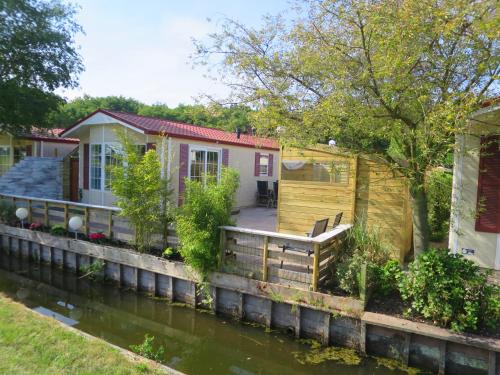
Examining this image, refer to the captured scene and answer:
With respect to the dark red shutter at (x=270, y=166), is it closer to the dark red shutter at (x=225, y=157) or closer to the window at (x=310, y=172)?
the dark red shutter at (x=225, y=157)

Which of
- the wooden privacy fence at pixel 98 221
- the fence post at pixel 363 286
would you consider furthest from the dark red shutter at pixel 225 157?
the fence post at pixel 363 286

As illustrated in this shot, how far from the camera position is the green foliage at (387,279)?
4930 mm

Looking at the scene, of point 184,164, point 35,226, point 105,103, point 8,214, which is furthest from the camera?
point 105,103

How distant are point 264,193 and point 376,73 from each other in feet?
34.0

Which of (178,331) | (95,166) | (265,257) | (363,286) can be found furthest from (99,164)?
(363,286)

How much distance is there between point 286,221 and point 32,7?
1188 centimetres

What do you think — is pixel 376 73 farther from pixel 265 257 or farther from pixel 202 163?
pixel 202 163

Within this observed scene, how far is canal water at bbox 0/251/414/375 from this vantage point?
4.55m

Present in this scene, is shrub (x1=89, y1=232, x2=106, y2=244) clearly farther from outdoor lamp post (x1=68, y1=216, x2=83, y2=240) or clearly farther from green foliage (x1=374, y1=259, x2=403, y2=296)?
green foliage (x1=374, y1=259, x2=403, y2=296)

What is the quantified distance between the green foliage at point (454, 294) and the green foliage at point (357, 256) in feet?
2.30

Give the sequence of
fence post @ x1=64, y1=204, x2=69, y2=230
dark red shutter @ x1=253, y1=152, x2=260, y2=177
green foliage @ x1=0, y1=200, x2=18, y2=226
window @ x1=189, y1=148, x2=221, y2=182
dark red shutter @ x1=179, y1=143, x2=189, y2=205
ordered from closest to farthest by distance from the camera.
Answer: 1. fence post @ x1=64, y1=204, x2=69, y2=230
2. green foliage @ x1=0, y1=200, x2=18, y2=226
3. dark red shutter @ x1=179, y1=143, x2=189, y2=205
4. window @ x1=189, y1=148, x2=221, y2=182
5. dark red shutter @ x1=253, y1=152, x2=260, y2=177

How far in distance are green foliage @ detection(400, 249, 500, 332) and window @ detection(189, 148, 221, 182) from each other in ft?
22.7

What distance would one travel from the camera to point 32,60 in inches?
515

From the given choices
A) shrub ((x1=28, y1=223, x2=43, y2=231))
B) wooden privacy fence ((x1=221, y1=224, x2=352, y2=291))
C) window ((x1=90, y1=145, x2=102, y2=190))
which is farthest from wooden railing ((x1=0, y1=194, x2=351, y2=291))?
window ((x1=90, y1=145, x2=102, y2=190))
